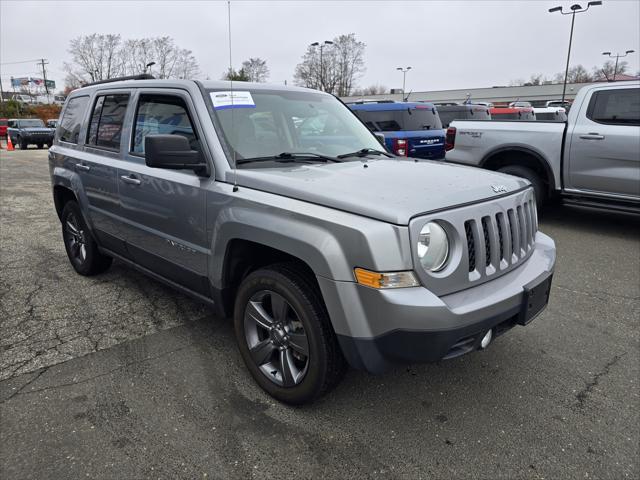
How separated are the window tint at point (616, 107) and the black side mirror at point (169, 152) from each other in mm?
5991

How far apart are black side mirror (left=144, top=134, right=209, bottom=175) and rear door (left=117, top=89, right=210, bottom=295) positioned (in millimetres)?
174

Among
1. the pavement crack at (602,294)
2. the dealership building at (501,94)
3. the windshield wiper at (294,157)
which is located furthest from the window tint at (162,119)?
the dealership building at (501,94)

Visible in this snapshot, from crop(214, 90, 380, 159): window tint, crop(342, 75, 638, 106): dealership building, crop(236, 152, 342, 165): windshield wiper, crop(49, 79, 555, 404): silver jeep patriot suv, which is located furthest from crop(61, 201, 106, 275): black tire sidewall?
crop(342, 75, 638, 106): dealership building

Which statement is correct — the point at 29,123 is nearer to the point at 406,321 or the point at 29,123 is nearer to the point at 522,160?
the point at 522,160

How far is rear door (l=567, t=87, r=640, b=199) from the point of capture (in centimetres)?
628

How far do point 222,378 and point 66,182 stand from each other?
2826mm

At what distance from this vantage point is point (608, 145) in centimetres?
641

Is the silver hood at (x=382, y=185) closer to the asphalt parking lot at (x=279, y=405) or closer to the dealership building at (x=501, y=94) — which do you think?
the asphalt parking lot at (x=279, y=405)

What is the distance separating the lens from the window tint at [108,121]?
12.8 ft

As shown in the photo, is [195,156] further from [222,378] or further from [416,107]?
[416,107]

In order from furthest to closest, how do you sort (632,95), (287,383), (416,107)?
(416,107), (632,95), (287,383)

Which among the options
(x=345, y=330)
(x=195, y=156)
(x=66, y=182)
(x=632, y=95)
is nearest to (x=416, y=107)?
(x=632, y=95)

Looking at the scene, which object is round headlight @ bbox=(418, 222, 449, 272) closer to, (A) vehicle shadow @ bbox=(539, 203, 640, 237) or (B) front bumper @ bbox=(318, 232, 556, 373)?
(B) front bumper @ bbox=(318, 232, 556, 373)

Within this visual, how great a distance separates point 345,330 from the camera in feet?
7.47
